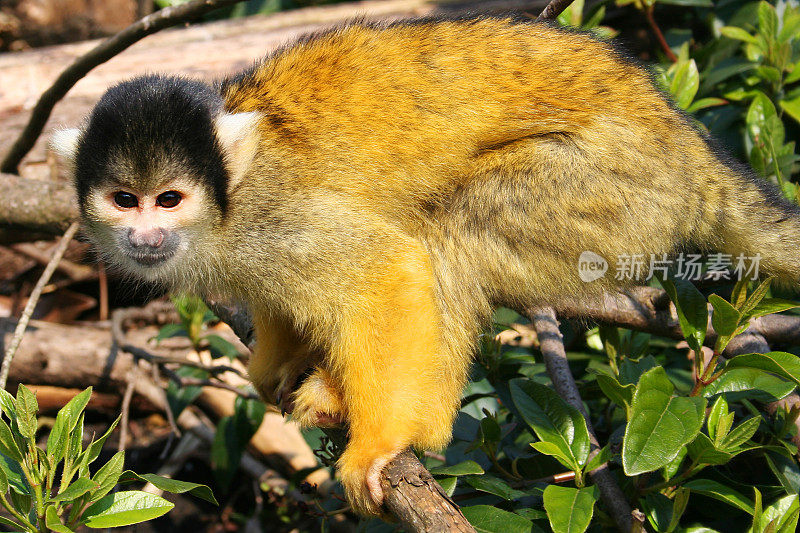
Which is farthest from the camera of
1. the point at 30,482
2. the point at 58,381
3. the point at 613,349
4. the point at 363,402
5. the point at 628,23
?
the point at 628,23

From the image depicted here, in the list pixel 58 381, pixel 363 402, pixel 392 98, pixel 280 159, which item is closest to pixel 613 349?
pixel 363 402

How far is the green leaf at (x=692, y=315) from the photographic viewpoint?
2688mm

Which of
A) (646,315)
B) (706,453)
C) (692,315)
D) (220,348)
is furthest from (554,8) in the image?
(220,348)

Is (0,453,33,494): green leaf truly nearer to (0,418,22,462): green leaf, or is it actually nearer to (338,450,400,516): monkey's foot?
(0,418,22,462): green leaf

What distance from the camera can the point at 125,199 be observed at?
283cm

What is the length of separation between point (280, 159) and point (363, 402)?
1.00 m

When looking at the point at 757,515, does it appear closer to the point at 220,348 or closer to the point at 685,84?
the point at 685,84

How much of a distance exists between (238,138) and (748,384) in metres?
2.04

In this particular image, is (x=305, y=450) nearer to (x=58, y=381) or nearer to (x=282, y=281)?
(x=58, y=381)

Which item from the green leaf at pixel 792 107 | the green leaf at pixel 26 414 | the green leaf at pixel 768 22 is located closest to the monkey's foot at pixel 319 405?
the green leaf at pixel 26 414

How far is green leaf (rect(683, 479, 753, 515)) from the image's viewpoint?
92.2 inches

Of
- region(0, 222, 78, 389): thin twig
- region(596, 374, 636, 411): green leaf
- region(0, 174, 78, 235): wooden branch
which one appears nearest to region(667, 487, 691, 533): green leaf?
region(596, 374, 636, 411): green leaf

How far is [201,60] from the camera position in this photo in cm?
608

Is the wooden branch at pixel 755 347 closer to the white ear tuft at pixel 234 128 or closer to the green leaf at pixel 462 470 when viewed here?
the green leaf at pixel 462 470
